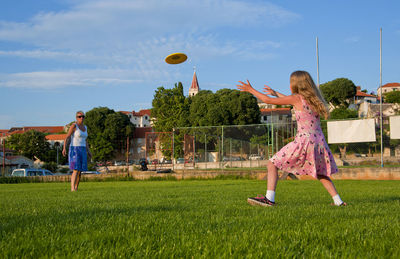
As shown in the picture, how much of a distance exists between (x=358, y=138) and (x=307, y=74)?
14.0 m

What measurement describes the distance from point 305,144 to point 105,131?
74.3 m

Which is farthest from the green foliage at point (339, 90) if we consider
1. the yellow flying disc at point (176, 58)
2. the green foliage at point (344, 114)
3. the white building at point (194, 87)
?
the white building at point (194, 87)

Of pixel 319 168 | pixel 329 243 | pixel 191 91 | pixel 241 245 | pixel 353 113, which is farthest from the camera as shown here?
pixel 191 91

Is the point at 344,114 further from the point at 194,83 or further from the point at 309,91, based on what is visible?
the point at 194,83

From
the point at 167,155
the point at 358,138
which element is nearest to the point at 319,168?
the point at 358,138

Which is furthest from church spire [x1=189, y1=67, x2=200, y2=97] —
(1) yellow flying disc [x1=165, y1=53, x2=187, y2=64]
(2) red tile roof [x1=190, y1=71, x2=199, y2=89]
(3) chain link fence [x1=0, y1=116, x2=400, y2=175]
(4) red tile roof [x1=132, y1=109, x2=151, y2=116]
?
(1) yellow flying disc [x1=165, y1=53, x2=187, y2=64]

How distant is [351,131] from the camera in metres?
17.9

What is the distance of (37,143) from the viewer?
7894 centimetres

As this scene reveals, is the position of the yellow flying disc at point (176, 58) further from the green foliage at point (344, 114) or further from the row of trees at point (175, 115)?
the green foliage at point (344, 114)

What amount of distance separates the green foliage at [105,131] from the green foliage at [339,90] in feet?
147

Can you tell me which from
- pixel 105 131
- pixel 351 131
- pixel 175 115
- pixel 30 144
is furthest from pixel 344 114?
pixel 30 144

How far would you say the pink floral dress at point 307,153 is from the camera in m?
4.89

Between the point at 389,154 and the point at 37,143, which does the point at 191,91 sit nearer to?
the point at 37,143

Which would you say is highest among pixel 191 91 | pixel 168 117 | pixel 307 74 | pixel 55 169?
pixel 191 91
